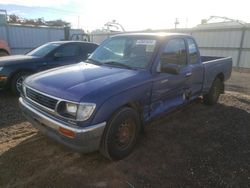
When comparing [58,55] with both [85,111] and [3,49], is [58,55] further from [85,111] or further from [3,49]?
[3,49]

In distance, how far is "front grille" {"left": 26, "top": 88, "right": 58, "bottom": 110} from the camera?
2939 millimetres

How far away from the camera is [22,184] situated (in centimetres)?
280

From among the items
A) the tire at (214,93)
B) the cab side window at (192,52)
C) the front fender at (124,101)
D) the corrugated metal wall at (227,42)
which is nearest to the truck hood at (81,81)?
the front fender at (124,101)

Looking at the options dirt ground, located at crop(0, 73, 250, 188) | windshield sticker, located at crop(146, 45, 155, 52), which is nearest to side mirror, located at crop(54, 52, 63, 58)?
dirt ground, located at crop(0, 73, 250, 188)

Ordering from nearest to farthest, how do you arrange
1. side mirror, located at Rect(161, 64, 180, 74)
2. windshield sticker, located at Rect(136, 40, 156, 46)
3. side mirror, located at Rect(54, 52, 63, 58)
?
side mirror, located at Rect(161, 64, 180, 74), windshield sticker, located at Rect(136, 40, 156, 46), side mirror, located at Rect(54, 52, 63, 58)

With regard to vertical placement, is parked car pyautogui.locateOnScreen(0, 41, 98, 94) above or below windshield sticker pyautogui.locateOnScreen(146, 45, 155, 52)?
below

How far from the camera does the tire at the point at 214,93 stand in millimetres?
5933

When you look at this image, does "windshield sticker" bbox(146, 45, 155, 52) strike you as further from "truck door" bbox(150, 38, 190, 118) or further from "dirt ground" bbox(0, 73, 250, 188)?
"dirt ground" bbox(0, 73, 250, 188)

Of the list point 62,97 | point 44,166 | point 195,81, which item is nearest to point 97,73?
point 62,97

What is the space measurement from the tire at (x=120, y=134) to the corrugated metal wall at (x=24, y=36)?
15588mm

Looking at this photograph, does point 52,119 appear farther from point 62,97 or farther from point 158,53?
point 158,53

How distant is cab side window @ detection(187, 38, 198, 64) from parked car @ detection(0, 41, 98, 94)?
3.88m

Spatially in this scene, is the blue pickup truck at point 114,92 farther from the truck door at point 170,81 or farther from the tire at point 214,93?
the tire at point 214,93

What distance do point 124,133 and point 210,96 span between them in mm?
3505
